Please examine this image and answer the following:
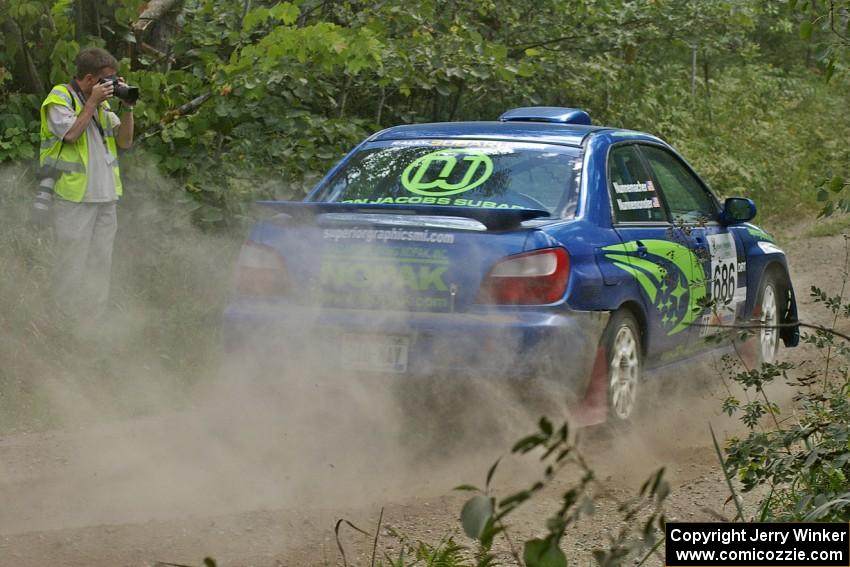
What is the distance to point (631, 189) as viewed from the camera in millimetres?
6664

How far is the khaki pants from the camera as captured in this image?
26.5 feet

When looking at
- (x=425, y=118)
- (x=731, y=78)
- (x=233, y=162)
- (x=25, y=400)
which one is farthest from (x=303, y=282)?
(x=731, y=78)

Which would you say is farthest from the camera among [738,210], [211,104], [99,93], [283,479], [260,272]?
[211,104]

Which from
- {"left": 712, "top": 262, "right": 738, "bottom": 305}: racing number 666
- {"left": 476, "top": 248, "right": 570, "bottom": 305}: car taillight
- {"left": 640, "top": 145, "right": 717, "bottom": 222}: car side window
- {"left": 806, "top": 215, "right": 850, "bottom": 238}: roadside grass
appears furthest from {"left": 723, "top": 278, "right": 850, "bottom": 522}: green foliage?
{"left": 806, "top": 215, "right": 850, "bottom": 238}: roadside grass

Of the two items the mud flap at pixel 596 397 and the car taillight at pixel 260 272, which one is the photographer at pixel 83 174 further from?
the mud flap at pixel 596 397

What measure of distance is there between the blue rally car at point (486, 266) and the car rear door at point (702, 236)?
48 millimetres

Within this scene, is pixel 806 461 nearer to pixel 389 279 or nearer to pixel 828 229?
pixel 389 279

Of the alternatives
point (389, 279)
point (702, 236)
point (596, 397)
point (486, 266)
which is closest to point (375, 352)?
point (389, 279)

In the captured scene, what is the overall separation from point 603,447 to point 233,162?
454cm

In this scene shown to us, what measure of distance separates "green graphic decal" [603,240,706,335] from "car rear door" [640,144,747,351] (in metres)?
0.04

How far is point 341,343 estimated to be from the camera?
5.64m

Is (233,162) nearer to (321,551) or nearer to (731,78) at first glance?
(321,551)

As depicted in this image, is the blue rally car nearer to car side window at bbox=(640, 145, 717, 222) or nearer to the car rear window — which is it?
the car rear window

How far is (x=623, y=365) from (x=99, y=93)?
3841 millimetres
